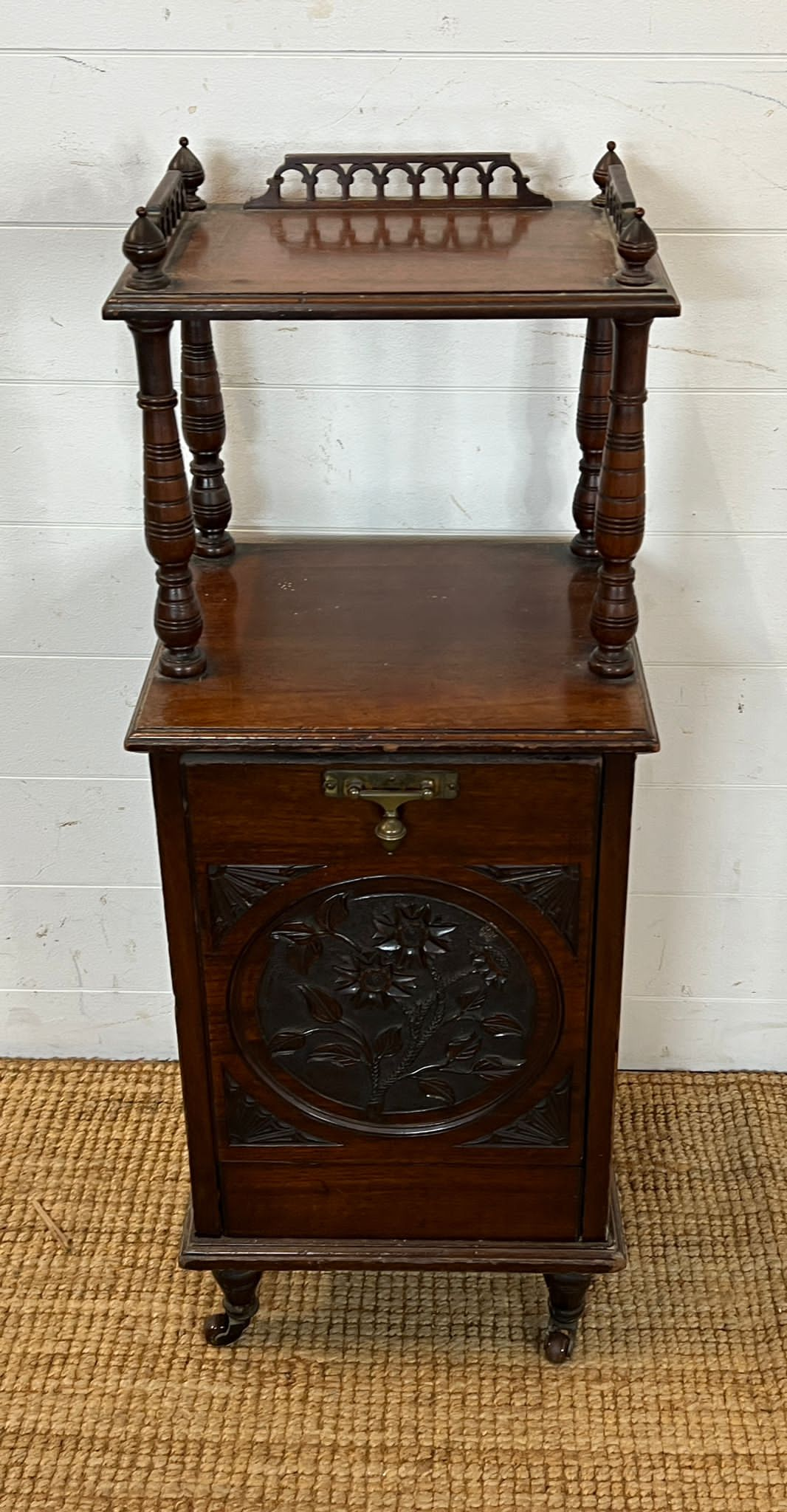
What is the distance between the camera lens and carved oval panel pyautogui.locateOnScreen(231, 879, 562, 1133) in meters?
1.77

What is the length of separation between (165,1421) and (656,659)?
3.98ft

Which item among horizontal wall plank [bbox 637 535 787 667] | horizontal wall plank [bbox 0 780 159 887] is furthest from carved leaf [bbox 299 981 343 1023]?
horizontal wall plank [bbox 637 535 787 667]

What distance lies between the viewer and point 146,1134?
2449mm

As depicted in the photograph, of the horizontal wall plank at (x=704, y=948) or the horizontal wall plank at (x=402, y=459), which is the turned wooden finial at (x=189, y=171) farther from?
the horizontal wall plank at (x=704, y=948)

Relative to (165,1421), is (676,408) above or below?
above

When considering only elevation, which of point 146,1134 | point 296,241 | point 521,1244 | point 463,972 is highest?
point 296,241

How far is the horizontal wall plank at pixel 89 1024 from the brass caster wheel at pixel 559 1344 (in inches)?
31.8

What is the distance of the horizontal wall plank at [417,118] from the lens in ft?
5.97

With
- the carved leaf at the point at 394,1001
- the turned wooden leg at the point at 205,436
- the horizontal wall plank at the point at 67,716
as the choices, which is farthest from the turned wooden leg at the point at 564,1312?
the turned wooden leg at the point at 205,436

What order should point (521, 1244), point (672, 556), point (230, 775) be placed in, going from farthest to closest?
point (672, 556) → point (521, 1244) → point (230, 775)

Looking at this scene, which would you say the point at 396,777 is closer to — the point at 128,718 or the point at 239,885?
the point at 239,885

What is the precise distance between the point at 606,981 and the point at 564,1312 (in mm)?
545

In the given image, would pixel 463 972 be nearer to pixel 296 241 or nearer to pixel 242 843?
pixel 242 843

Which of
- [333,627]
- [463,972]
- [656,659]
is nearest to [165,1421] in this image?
[463,972]
